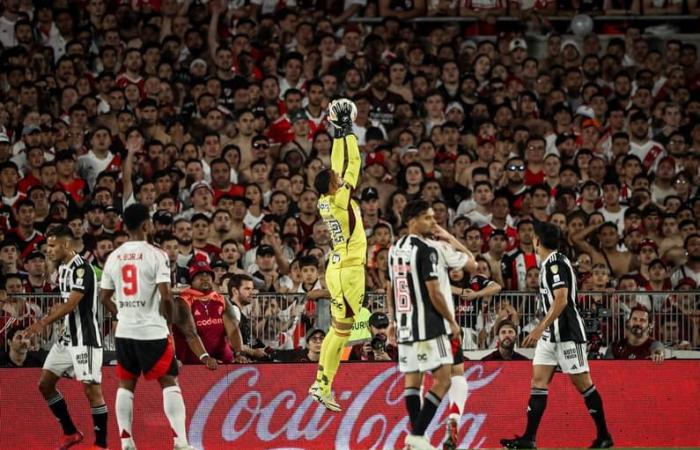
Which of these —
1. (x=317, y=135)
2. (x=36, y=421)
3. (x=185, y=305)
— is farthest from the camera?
(x=317, y=135)

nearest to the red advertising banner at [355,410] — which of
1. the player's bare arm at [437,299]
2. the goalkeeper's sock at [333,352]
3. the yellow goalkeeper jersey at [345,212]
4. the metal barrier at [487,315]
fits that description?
the metal barrier at [487,315]

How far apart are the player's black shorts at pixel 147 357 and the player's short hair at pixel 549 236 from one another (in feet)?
12.8

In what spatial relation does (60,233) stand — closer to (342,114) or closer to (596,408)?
(342,114)

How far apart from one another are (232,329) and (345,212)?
2370 mm

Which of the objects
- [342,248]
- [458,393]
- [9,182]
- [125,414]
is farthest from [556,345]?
[9,182]

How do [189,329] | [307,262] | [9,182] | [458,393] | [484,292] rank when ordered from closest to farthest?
[458,393] → [189,329] → [484,292] → [307,262] → [9,182]

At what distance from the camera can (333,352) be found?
13312mm

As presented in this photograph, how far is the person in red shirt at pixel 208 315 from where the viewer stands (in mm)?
14477

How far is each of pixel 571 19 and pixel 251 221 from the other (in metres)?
7.38

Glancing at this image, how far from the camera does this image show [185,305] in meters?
13.9

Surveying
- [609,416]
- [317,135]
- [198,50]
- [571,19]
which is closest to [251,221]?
[317,135]

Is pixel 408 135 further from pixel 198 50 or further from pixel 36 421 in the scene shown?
pixel 36 421

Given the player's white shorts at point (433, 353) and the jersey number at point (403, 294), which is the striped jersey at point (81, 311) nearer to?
the jersey number at point (403, 294)

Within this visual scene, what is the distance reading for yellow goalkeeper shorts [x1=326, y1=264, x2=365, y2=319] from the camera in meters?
13.2
